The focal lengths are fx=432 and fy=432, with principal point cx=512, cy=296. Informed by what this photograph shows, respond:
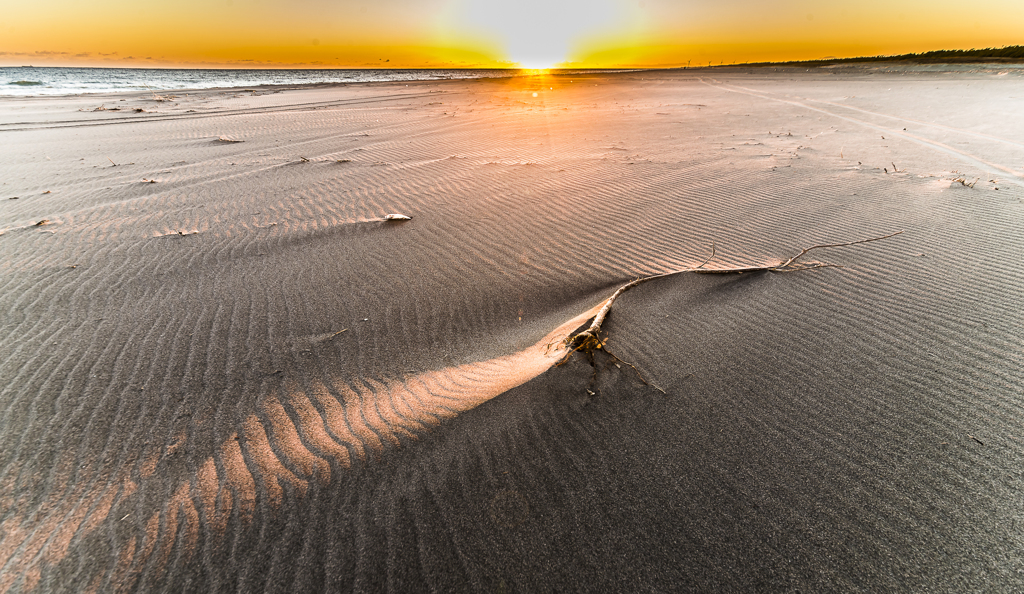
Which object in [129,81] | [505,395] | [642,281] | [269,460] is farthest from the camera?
[129,81]

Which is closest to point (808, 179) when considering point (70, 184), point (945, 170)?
point (945, 170)

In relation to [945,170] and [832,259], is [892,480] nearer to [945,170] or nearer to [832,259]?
[832,259]

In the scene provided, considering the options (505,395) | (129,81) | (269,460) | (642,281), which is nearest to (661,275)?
(642,281)

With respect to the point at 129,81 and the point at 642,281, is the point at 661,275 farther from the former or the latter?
the point at 129,81

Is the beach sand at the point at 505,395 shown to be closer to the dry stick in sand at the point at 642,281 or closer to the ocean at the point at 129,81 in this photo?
the dry stick in sand at the point at 642,281

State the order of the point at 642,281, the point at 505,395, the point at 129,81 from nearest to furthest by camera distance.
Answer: the point at 505,395, the point at 642,281, the point at 129,81

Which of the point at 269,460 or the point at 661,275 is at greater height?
the point at 661,275

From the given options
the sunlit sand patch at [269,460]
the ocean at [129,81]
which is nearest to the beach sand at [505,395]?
the sunlit sand patch at [269,460]

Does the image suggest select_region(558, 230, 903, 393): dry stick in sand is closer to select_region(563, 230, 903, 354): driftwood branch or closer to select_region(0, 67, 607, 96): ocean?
select_region(563, 230, 903, 354): driftwood branch
